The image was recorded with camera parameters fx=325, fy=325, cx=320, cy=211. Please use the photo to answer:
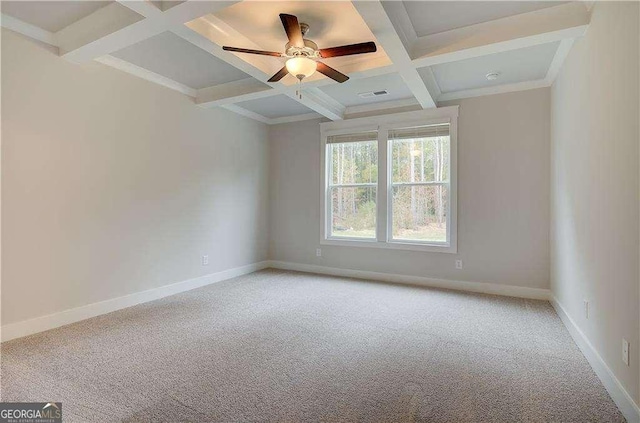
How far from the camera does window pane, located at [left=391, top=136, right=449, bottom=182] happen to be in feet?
15.1

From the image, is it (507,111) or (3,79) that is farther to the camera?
(507,111)

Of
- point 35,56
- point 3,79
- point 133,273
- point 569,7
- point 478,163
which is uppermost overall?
point 569,7

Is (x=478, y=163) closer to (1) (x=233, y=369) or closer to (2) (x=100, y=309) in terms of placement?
(1) (x=233, y=369)

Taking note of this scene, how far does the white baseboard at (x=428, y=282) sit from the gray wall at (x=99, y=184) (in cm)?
129

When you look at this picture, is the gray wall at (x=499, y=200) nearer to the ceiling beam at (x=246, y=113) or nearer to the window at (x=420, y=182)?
the window at (x=420, y=182)

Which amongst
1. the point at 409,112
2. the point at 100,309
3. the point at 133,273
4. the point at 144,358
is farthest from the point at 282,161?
the point at 144,358

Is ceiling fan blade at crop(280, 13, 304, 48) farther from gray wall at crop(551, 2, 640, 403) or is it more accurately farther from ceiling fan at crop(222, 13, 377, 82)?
gray wall at crop(551, 2, 640, 403)

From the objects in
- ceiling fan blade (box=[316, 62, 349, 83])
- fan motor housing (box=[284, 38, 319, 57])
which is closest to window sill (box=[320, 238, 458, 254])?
ceiling fan blade (box=[316, 62, 349, 83])

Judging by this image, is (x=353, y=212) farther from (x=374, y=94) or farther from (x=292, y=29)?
(x=292, y=29)

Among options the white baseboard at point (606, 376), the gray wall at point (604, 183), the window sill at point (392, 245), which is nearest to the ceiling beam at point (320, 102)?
the window sill at point (392, 245)

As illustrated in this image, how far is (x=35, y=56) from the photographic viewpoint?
9.45 feet

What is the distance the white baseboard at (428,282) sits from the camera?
13.3ft

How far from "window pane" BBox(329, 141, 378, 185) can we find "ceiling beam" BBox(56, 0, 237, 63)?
10.7 feet

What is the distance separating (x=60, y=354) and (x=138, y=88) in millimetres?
2799
